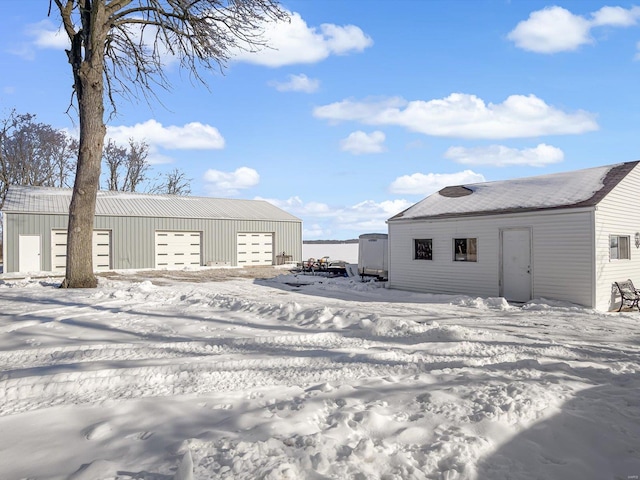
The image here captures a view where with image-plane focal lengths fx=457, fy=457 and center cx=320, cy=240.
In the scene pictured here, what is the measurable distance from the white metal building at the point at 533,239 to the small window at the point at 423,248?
0.12ft

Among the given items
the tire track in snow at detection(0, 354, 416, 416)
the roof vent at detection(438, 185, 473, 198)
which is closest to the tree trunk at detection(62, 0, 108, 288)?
the tire track in snow at detection(0, 354, 416, 416)

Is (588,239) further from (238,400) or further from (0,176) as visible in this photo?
(0,176)

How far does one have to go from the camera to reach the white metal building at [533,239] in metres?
12.2

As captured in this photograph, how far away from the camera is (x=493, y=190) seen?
16.0 meters

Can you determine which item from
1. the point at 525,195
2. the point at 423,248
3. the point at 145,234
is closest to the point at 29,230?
the point at 145,234

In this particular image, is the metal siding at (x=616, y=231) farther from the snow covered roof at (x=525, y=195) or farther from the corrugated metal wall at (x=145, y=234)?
the corrugated metal wall at (x=145, y=234)

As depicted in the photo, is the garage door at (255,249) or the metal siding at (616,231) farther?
the garage door at (255,249)

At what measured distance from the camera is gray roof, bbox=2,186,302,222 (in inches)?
932

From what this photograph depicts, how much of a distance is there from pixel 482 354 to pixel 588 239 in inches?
310

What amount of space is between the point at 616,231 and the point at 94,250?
23268mm

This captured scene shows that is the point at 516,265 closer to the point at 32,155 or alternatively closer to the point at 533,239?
the point at 533,239

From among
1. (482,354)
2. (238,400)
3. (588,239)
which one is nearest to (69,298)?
(238,400)

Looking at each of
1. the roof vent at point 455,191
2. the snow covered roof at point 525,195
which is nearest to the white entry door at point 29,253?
the snow covered roof at point 525,195

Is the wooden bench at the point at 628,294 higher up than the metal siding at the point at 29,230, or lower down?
lower down
